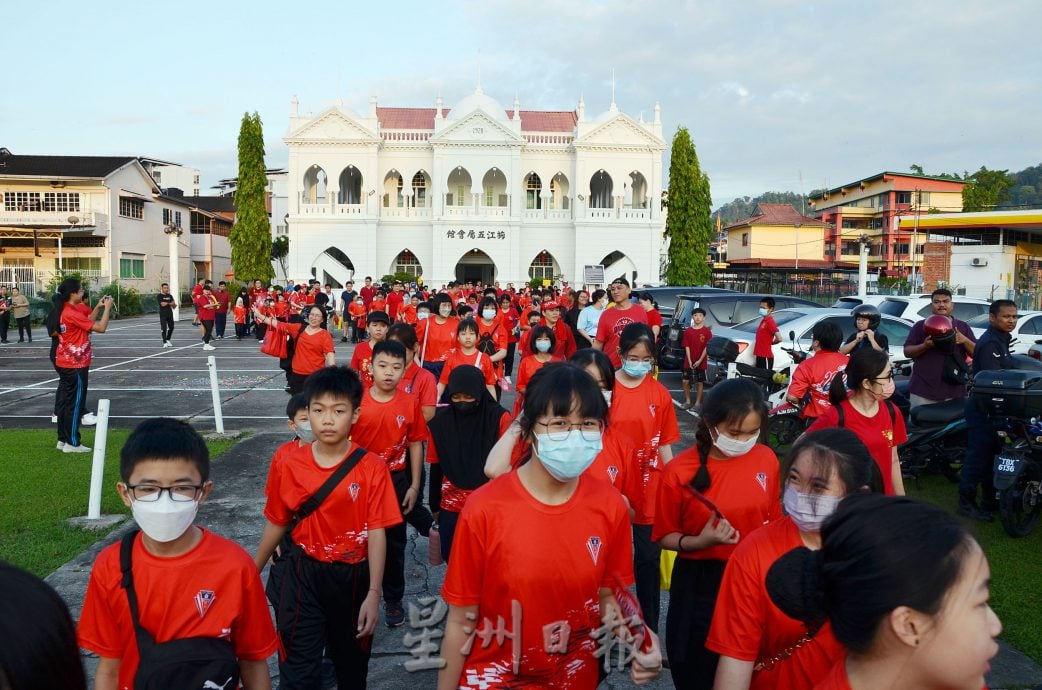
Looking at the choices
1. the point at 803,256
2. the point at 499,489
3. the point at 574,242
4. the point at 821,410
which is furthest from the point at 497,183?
the point at 499,489

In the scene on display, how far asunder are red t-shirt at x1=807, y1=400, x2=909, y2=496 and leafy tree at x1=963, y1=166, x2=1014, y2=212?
5603 cm

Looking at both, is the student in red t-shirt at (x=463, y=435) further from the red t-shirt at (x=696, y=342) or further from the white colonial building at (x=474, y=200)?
the white colonial building at (x=474, y=200)

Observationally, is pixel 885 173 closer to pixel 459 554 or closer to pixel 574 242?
pixel 574 242

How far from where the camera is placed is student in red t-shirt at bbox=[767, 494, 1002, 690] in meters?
1.46

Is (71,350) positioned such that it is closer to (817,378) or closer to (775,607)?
(817,378)

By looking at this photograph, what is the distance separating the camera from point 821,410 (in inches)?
243

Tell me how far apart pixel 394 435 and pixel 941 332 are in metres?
5.32

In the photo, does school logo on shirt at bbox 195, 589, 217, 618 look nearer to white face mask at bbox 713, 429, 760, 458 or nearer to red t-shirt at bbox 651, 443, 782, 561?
red t-shirt at bbox 651, 443, 782, 561

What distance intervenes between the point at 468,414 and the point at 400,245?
4023cm

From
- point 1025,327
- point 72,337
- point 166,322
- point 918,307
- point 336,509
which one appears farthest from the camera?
point 166,322

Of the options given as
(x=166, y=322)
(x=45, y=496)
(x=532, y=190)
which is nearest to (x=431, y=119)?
(x=532, y=190)

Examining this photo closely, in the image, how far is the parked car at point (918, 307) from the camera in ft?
52.6

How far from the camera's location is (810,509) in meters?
2.49

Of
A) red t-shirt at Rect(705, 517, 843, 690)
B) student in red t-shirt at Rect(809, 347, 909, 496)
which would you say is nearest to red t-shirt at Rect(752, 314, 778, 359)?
student in red t-shirt at Rect(809, 347, 909, 496)
